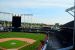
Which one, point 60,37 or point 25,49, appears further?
point 60,37

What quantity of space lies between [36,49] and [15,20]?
4038 centimetres

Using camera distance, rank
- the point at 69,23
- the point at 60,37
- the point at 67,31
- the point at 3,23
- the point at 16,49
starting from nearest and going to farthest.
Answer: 1. the point at 16,49
2. the point at 60,37
3. the point at 67,31
4. the point at 69,23
5. the point at 3,23

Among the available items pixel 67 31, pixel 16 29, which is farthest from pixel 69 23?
pixel 16 29

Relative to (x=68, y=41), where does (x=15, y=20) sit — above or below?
above

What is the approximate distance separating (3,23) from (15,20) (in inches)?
2042

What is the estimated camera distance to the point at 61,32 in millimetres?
72438

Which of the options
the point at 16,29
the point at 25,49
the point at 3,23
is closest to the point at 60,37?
the point at 16,29

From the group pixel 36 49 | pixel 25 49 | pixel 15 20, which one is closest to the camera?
pixel 25 49

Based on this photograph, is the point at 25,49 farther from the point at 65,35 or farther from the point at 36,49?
the point at 65,35

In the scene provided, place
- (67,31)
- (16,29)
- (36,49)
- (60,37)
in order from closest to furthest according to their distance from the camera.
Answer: (36,49), (16,29), (60,37), (67,31)

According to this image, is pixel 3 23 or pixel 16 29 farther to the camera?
pixel 3 23

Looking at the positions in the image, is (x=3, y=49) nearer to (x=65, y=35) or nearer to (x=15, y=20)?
(x=15, y=20)

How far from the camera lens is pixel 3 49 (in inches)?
645

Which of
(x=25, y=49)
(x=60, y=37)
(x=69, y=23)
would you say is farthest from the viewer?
(x=69, y=23)
